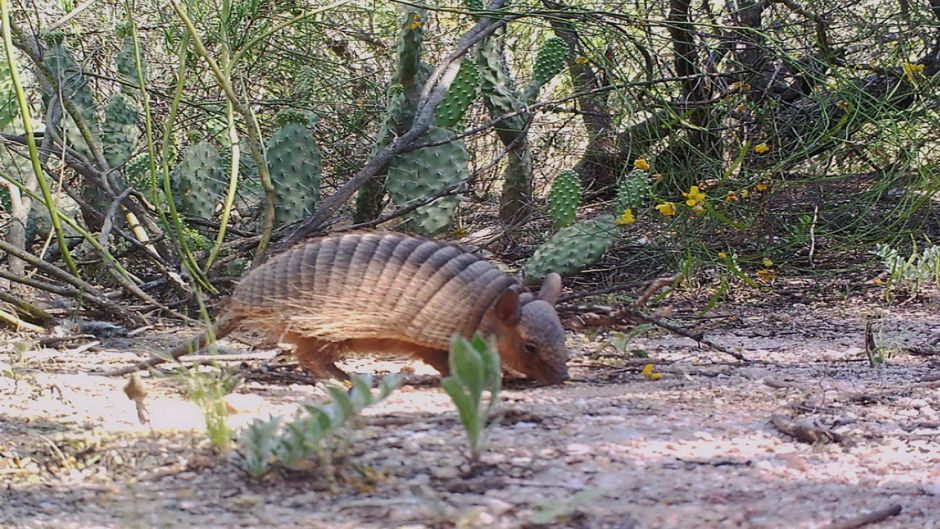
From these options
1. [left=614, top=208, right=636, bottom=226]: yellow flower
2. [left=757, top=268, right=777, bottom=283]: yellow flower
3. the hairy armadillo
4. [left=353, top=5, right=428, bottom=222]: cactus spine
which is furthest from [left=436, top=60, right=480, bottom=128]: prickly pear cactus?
the hairy armadillo

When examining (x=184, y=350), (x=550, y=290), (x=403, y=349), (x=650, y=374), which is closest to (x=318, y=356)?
(x=403, y=349)

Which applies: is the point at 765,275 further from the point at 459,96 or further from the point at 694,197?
the point at 459,96

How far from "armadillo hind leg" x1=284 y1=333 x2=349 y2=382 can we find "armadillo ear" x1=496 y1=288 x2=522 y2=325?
54 cm

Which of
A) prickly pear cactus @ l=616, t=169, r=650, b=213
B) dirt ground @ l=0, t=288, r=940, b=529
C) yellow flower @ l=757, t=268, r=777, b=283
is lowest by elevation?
dirt ground @ l=0, t=288, r=940, b=529

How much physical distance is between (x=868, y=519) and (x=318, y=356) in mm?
1914

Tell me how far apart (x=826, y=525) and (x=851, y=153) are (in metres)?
4.39

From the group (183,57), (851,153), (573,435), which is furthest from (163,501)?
(851,153)

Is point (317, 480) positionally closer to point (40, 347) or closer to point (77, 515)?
point (77, 515)

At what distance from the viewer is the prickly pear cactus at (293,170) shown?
494 cm

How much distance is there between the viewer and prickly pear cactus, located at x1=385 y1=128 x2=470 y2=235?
515 cm

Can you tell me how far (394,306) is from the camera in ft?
9.98

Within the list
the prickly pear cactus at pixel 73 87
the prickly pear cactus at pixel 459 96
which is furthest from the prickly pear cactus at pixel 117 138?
the prickly pear cactus at pixel 459 96

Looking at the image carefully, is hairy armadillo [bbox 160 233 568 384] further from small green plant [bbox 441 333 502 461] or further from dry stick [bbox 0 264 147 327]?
small green plant [bbox 441 333 502 461]

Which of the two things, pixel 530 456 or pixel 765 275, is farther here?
pixel 765 275
